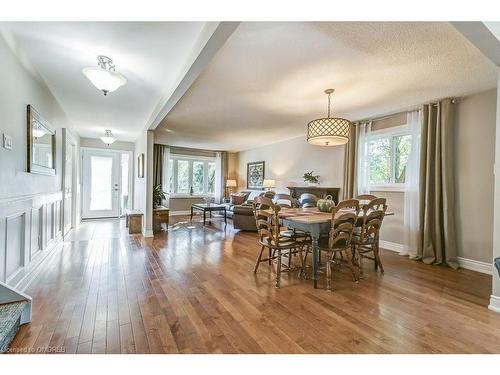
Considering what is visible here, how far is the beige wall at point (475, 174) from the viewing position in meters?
3.00

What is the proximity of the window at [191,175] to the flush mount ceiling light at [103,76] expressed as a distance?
5.78m

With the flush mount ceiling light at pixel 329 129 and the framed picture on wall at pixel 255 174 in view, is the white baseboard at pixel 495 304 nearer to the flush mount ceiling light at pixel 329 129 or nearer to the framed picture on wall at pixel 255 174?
the flush mount ceiling light at pixel 329 129

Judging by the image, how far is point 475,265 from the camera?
3092 mm

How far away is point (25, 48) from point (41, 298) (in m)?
2.27

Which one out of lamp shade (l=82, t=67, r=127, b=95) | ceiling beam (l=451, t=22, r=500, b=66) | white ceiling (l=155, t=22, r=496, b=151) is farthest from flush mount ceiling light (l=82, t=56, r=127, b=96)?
ceiling beam (l=451, t=22, r=500, b=66)

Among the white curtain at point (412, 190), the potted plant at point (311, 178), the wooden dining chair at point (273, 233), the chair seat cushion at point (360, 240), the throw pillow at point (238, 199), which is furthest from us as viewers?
the throw pillow at point (238, 199)

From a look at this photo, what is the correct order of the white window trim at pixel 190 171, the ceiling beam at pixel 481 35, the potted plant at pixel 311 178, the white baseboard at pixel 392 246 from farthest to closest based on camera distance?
the white window trim at pixel 190 171, the potted plant at pixel 311 178, the white baseboard at pixel 392 246, the ceiling beam at pixel 481 35

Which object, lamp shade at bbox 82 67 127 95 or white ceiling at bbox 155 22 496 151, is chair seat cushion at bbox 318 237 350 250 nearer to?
white ceiling at bbox 155 22 496 151

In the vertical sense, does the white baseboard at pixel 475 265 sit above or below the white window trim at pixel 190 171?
below

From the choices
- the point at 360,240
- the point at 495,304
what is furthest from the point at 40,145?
the point at 495,304

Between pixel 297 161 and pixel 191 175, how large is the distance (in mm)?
4072

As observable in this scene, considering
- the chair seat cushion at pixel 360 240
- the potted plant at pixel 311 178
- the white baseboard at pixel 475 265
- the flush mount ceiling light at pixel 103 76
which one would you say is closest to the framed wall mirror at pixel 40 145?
the flush mount ceiling light at pixel 103 76

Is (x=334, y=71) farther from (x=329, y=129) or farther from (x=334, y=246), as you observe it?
(x=334, y=246)
